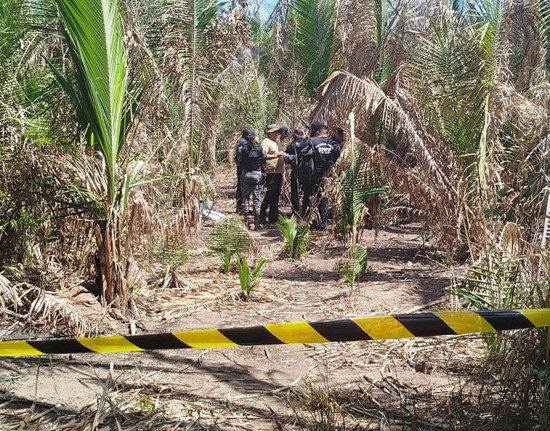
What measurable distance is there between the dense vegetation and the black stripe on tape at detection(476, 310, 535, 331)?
0.36m

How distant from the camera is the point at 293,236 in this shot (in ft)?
27.3

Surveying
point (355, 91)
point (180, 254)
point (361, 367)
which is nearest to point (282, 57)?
point (355, 91)

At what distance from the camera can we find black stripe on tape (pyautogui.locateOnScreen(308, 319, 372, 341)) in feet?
9.44

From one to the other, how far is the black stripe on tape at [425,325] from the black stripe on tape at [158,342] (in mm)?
1078

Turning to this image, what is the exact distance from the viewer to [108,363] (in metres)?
4.54

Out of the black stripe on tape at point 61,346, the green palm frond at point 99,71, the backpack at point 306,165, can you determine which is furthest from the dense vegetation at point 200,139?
the black stripe on tape at point 61,346

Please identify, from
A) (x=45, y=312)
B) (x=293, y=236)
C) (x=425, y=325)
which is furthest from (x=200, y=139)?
(x=425, y=325)

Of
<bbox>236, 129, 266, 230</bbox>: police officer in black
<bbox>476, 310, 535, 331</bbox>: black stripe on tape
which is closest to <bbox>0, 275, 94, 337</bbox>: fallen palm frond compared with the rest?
<bbox>476, 310, 535, 331</bbox>: black stripe on tape

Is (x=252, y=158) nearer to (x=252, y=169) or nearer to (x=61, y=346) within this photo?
(x=252, y=169)

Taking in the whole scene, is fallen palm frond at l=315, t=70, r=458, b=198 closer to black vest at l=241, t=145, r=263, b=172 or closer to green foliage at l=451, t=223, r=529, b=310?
black vest at l=241, t=145, r=263, b=172

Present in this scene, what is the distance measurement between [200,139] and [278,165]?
129 inches

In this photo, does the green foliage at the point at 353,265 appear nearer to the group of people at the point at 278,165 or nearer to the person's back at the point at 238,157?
the group of people at the point at 278,165

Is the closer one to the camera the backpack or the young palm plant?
the young palm plant

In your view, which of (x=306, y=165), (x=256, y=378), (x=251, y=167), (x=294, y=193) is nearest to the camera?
(x=256, y=378)
